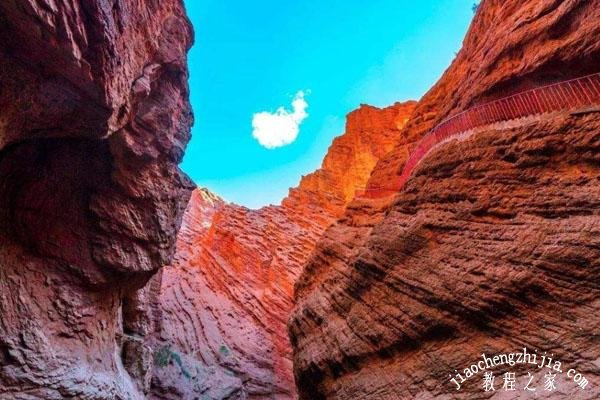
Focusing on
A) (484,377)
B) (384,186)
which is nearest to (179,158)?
(384,186)

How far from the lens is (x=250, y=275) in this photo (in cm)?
3069

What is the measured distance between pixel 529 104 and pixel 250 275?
2621 centimetres

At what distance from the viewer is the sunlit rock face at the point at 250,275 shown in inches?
878

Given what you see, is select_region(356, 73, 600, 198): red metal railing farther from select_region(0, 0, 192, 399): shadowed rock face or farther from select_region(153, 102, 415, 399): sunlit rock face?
select_region(153, 102, 415, 399): sunlit rock face

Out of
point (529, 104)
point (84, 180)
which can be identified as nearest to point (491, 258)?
point (529, 104)

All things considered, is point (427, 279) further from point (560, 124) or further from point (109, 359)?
point (109, 359)

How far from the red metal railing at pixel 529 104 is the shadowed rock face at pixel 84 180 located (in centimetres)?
818

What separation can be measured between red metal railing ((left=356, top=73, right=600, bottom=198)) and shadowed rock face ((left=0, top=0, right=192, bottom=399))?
8.18 meters

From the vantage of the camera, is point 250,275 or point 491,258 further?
point 250,275

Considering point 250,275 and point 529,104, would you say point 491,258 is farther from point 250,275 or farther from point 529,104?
point 250,275

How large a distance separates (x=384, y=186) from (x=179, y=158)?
8.00m

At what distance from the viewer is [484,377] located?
543 centimetres

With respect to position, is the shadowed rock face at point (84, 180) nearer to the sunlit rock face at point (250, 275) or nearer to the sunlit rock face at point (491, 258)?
the sunlit rock face at point (491, 258)

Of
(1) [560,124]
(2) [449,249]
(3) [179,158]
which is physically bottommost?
(2) [449,249]
